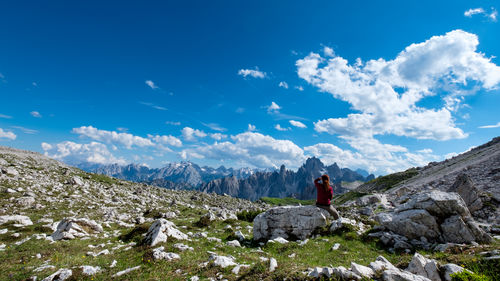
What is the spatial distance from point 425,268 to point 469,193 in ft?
83.8

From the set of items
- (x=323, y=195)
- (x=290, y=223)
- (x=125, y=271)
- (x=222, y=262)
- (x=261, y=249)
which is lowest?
(x=261, y=249)

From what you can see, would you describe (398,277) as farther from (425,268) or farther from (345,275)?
(425,268)

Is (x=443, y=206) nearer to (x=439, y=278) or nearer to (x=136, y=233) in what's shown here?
(x=439, y=278)

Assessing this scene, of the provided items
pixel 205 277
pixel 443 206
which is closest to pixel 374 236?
pixel 443 206

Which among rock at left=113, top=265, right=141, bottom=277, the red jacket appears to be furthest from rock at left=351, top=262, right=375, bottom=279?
the red jacket

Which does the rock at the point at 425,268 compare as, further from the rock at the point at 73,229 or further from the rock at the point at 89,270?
the rock at the point at 73,229

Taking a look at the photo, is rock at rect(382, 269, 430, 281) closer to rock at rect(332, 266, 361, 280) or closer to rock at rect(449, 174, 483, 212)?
rock at rect(332, 266, 361, 280)

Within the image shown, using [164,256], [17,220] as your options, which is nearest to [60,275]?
[164,256]

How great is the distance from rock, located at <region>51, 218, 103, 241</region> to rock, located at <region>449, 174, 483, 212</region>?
4142 centimetres

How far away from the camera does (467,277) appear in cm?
768

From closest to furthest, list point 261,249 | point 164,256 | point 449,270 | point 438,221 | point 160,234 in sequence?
point 449,270 → point 164,256 → point 160,234 → point 261,249 → point 438,221

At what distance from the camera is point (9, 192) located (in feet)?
96.9

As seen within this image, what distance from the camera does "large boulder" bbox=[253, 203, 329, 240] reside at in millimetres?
20000

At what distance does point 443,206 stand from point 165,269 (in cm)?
2143
